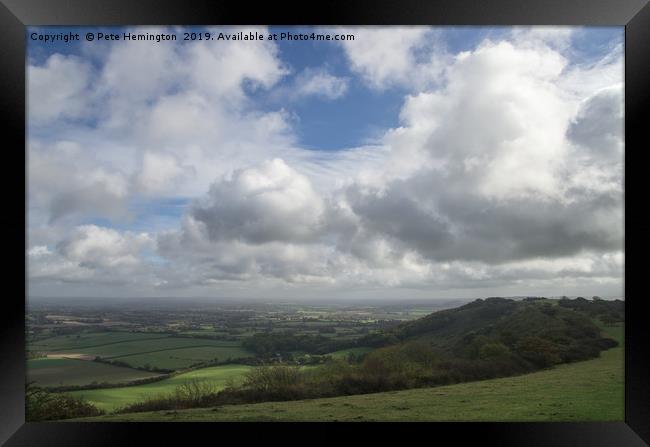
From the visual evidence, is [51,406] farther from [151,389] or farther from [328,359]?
[328,359]

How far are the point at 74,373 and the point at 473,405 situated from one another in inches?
314

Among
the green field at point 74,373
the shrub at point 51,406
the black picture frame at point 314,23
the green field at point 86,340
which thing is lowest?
the shrub at point 51,406

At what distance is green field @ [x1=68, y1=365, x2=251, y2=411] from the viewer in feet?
26.8

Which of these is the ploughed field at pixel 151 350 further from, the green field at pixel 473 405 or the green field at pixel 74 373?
the green field at pixel 473 405

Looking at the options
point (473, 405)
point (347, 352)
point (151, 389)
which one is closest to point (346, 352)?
point (347, 352)

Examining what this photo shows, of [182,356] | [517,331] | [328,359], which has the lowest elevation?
[328,359]

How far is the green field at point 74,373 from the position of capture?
811cm

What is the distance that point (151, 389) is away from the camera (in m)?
8.62

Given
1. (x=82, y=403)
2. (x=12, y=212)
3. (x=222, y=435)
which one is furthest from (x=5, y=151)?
(x=82, y=403)

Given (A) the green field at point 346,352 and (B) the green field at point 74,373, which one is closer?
(B) the green field at point 74,373

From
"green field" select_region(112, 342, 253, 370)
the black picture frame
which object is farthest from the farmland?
the black picture frame

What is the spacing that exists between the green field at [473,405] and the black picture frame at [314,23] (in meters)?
2.00

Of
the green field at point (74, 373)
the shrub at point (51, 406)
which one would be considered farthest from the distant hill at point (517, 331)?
the shrub at point (51, 406)

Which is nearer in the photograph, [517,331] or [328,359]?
[328,359]
